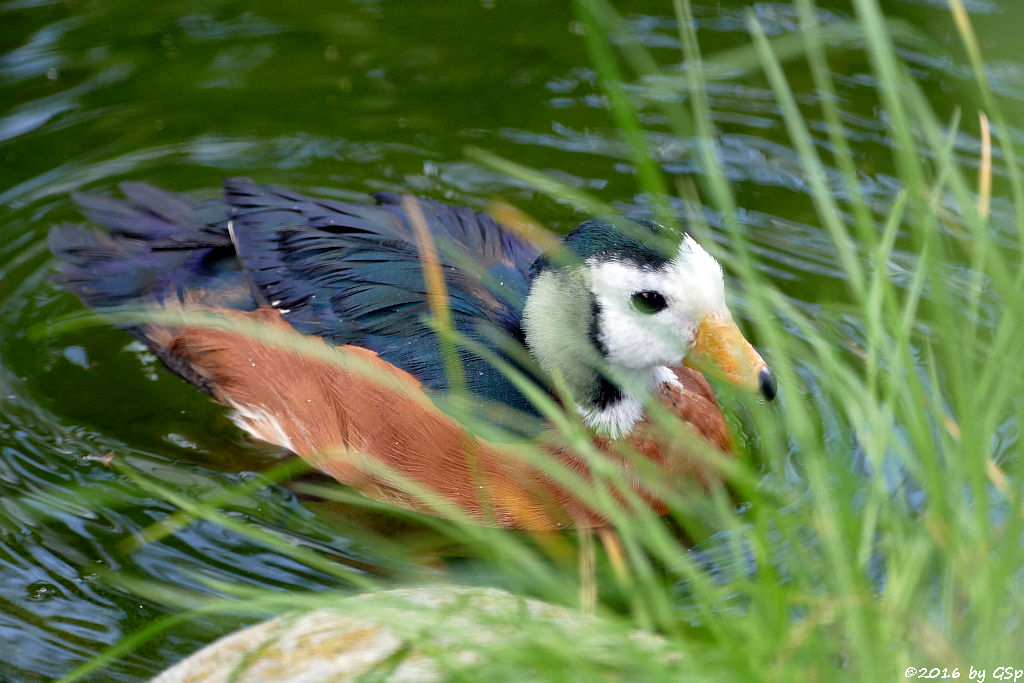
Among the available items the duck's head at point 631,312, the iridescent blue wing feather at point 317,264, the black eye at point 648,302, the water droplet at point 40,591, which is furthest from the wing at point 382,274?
the water droplet at point 40,591

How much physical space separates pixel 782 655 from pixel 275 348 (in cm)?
249

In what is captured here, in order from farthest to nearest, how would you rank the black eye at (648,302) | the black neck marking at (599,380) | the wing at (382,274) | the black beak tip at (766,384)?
the wing at (382,274) → the black neck marking at (599,380) → the black eye at (648,302) → the black beak tip at (766,384)

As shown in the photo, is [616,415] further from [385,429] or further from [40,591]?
[40,591]

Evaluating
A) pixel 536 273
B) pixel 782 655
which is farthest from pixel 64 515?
pixel 782 655

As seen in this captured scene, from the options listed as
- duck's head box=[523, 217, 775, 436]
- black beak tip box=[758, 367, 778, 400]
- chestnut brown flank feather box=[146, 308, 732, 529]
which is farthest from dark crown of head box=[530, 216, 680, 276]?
chestnut brown flank feather box=[146, 308, 732, 529]

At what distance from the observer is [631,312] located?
11.7ft

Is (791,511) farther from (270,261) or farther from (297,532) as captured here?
(270,261)

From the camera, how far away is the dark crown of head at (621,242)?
A: 3.42 metres

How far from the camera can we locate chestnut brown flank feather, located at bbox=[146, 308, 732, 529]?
3711 mm

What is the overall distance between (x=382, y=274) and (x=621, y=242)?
875 mm

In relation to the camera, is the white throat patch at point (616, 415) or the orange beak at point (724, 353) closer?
the orange beak at point (724, 353)

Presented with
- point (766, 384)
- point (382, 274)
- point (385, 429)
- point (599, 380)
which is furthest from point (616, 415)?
point (382, 274)

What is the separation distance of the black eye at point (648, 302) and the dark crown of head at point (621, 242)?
0.31 feet

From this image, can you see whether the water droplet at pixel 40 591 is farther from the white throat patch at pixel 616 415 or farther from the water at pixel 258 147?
the white throat patch at pixel 616 415
